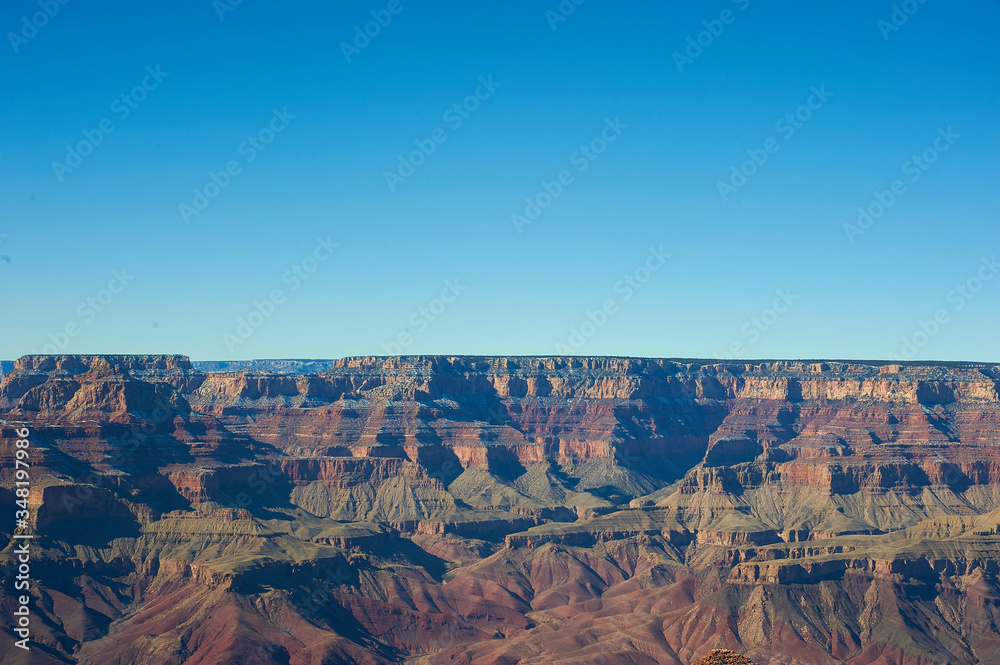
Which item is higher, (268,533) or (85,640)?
(268,533)

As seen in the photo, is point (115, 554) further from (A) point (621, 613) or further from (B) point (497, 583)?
(A) point (621, 613)

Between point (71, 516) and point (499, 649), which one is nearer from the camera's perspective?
point (499, 649)

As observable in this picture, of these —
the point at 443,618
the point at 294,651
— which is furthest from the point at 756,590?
the point at 294,651

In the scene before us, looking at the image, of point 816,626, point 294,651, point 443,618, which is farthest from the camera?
point 443,618

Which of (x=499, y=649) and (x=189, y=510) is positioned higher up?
(x=189, y=510)

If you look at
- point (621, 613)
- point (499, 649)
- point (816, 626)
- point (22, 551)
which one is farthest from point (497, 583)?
point (22, 551)

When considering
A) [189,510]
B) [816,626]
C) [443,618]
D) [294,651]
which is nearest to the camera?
[294,651]

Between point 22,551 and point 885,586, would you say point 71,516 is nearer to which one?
point 22,551

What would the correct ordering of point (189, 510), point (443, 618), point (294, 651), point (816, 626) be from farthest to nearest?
point (189, 510)
point (443, 618)
point (816, 626)
point (294, 651)

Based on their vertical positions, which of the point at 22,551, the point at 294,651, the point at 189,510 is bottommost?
the point at 294,651
